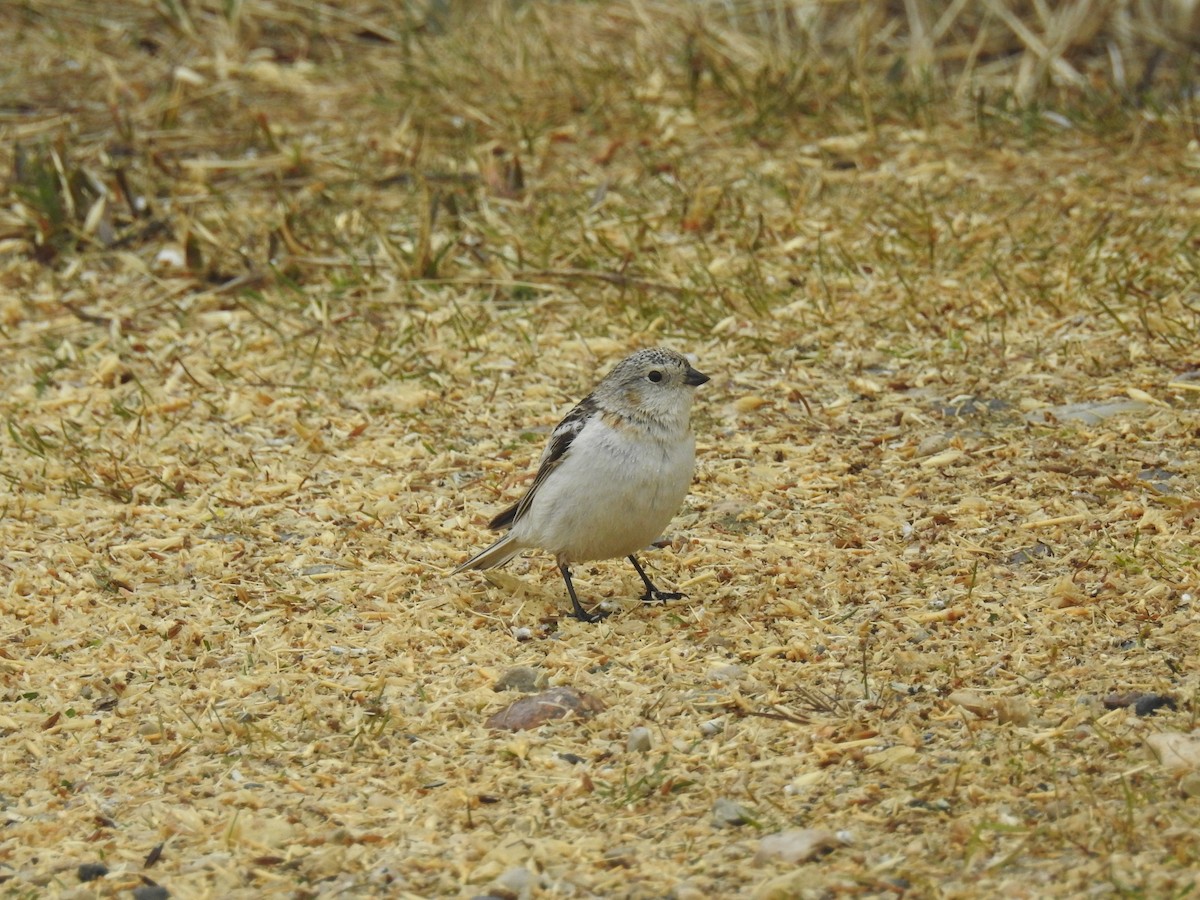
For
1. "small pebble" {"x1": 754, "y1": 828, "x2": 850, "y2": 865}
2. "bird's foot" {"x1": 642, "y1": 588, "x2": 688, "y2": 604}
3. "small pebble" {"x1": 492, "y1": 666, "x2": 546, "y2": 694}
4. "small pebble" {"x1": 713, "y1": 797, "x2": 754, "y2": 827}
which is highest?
"small pebble" {"x1": 754, "y1": 828, "x2": 850, "y2": 865}

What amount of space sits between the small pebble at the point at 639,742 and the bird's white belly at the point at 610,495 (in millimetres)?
776

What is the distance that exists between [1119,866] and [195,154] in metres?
6.48

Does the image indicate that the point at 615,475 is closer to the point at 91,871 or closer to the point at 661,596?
the point at 661,596

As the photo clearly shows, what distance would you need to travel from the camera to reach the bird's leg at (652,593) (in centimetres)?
485

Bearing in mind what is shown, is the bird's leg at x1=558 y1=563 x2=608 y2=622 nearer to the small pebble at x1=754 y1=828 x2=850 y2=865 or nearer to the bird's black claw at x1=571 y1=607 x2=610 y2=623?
the bird's black claw at x1=571 y1=607 x2=610 y2=623

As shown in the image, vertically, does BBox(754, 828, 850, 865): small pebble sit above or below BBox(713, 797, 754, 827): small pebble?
above

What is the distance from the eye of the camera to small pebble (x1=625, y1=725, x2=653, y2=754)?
13.0 ft

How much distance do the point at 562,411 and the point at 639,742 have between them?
2.30m

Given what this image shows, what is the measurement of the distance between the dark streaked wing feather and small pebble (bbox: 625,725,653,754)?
1046mm

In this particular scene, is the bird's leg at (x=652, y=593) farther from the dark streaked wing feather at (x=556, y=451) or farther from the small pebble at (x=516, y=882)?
the small pebble at (x=516, y=882)

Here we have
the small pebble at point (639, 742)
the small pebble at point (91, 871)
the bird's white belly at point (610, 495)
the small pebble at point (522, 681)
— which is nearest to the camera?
the small pebble at point (91, 871)

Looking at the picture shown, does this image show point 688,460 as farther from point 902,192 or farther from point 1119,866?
point 902,192

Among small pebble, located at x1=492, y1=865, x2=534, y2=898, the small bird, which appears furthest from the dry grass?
the small bird

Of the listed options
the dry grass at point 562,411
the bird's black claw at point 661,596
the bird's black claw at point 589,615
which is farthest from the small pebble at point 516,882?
the bird's black claw at point 661,596
